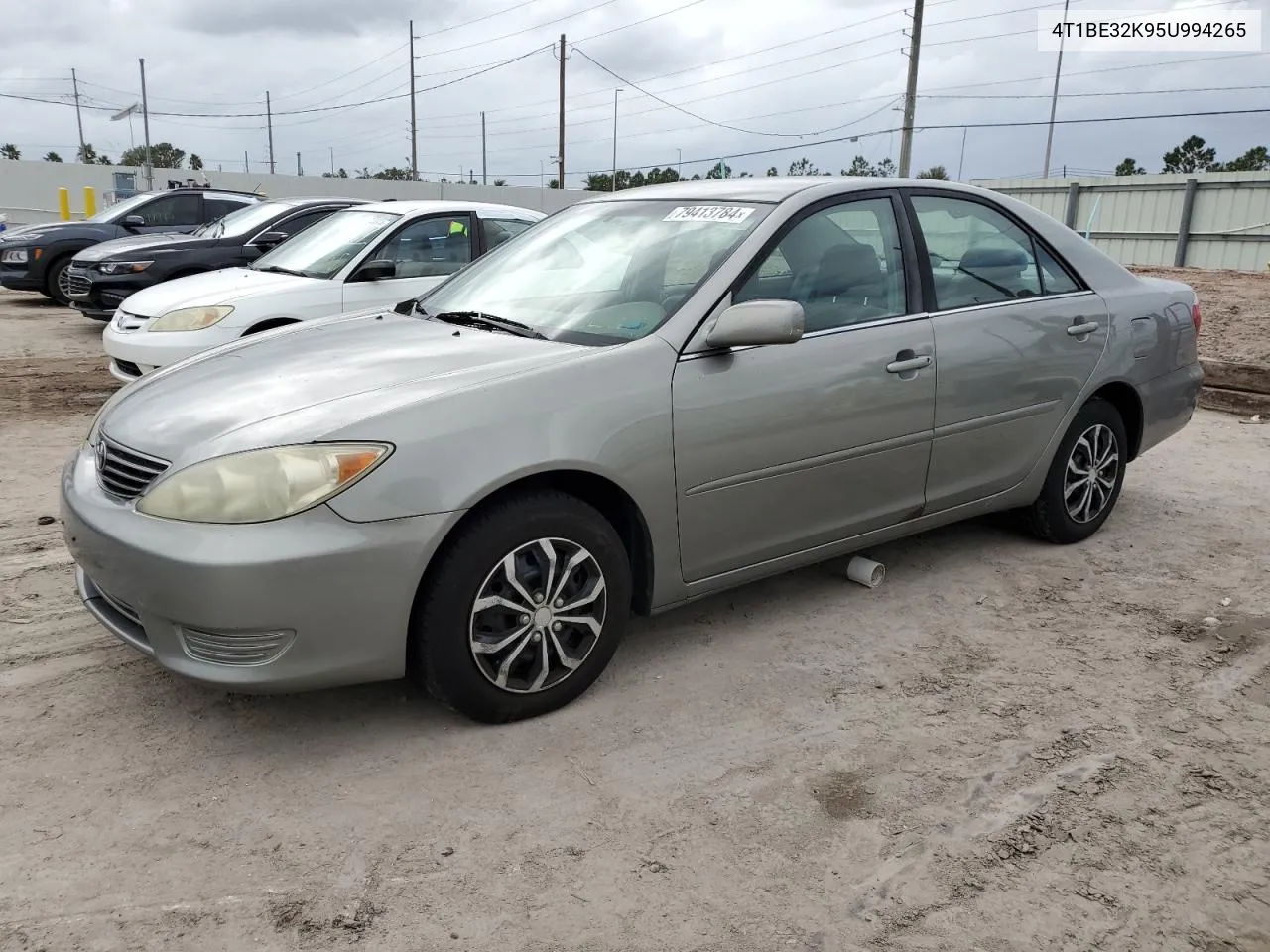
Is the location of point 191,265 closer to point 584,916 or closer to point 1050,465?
point 1050,465

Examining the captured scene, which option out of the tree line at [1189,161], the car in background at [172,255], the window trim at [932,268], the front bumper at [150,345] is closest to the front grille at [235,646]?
the window trim at [932,268]

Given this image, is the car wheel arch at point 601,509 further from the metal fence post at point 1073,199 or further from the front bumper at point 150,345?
the metal fence post at point 1073,199

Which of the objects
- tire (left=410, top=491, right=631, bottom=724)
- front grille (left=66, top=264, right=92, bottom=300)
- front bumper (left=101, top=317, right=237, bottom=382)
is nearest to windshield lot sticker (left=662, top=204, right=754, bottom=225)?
tire (left=410, top=491, right=631, bottom=724)

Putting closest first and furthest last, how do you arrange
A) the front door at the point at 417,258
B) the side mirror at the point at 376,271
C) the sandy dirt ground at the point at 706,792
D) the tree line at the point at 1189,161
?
the sandy dirt ground at the point at 706,792
the side mirror at the point at 376,271
the front door at the point at 417,258
the tree line at the point at 1189,161

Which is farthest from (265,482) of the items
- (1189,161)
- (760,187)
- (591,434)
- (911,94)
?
(1189,161)

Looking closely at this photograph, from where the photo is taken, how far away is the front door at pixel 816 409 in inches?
135

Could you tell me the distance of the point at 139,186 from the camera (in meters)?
A: 33.0

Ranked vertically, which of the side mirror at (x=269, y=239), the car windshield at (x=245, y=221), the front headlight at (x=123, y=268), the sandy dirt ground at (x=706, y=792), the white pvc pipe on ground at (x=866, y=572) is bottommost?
the sandy dirt ground at (x=706, y=792)

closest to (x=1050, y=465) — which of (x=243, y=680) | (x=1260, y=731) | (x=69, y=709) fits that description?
(x=1260, y=731)

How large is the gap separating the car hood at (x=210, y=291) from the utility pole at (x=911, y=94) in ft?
72.3

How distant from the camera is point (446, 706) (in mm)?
3117

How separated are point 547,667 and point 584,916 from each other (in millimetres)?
915

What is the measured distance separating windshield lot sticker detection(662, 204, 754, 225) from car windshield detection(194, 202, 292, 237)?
8430 millimetres

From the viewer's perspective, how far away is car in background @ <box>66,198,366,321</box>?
1059cm
